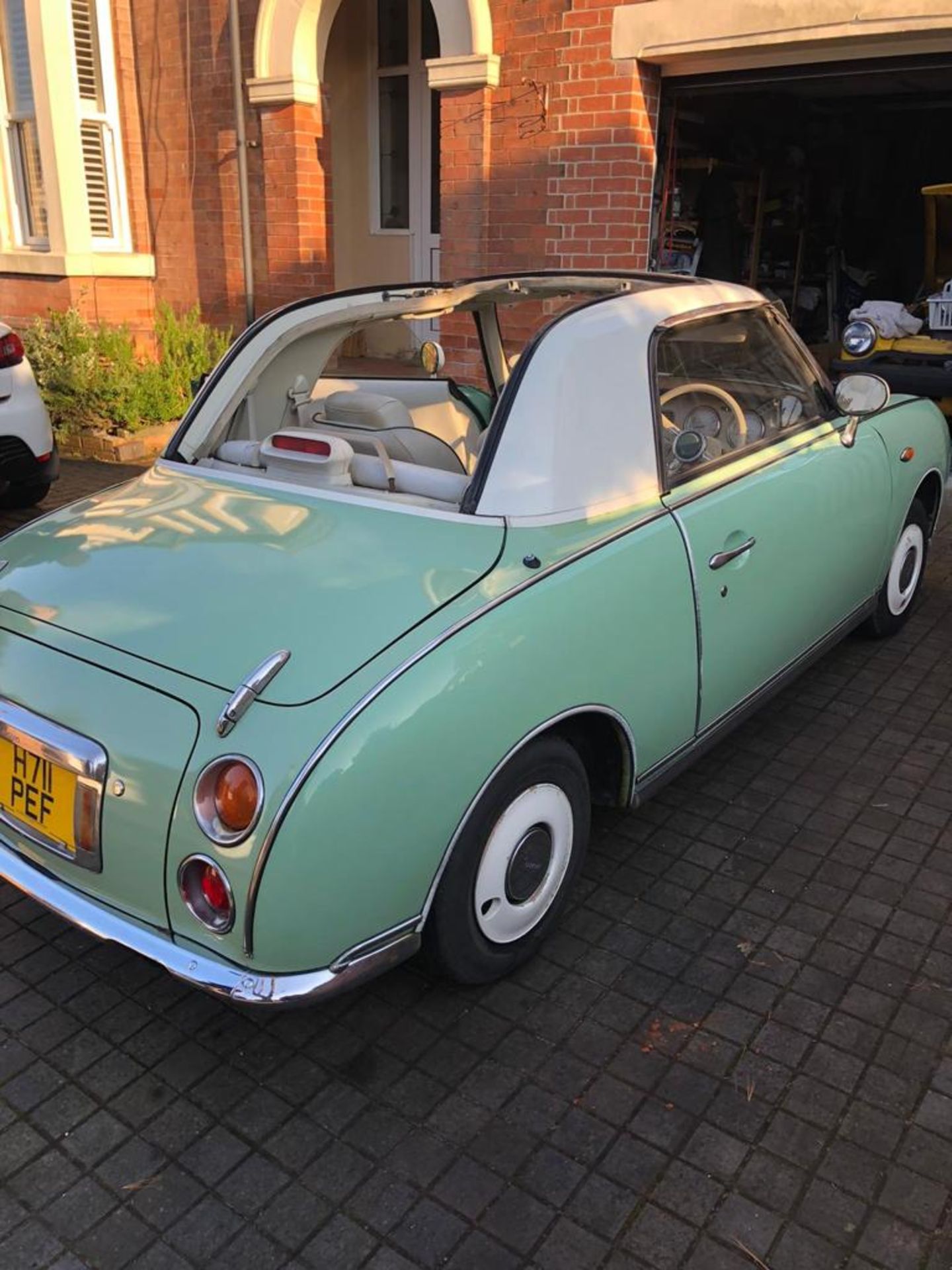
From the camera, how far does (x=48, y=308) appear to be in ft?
33.0

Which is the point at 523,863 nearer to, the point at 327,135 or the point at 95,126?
the point at 327,135

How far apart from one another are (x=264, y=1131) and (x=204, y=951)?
0.49 meters

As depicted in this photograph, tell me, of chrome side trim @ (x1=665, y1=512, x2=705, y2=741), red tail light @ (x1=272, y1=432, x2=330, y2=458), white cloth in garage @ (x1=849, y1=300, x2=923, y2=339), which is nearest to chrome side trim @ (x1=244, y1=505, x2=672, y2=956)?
chrome side trim @ (x1=665, y1=512, x2=705, y2=741)

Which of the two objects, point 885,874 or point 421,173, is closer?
point 885,874

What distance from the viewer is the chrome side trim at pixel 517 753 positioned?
2436 millimetres

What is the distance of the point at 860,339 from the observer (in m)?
5.66

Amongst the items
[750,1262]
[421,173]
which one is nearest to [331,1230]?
[750,1262]

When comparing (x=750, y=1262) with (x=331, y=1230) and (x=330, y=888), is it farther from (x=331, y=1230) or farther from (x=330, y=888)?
(x=330, y=888)

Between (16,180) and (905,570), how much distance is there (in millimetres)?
10162

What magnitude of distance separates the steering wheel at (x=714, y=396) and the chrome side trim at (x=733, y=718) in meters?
0.86

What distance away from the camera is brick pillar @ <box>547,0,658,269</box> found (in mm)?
7539

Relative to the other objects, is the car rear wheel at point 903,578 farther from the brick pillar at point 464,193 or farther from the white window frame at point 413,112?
the white window frame at point 413,112

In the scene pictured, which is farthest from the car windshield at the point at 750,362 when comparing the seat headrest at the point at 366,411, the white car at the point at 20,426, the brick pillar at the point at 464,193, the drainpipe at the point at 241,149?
the drainpipe at the point at 241,149

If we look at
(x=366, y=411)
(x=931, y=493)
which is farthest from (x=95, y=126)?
(x=931, y=493)
